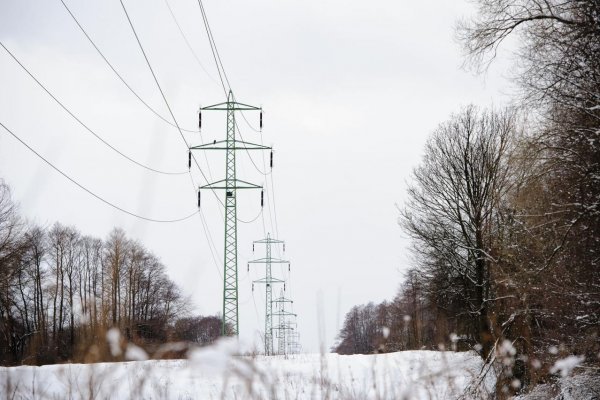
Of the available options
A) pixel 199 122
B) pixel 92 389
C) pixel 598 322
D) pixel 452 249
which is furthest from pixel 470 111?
pixel 92 389

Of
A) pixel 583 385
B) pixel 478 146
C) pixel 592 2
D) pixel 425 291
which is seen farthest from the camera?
pixel 425 291

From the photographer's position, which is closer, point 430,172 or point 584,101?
point 584,101

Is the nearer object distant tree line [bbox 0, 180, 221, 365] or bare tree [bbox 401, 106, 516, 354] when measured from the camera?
distant tree line [bbox 0, 180, 221, 365]

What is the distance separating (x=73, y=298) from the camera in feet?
18.7

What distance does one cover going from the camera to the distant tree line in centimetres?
329

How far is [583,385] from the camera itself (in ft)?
26.5

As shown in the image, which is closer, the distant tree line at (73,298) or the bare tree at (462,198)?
the distant tree line at (73,298)

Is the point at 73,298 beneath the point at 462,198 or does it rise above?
beneath

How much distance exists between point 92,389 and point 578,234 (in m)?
7.62

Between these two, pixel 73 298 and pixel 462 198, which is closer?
pixel 73 298

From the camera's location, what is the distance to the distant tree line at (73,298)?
3289 mm

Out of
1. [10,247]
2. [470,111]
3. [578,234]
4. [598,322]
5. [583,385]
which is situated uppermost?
[470,111]

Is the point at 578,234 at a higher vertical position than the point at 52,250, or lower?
lower

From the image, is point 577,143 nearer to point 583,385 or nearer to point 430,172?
point 583,385
